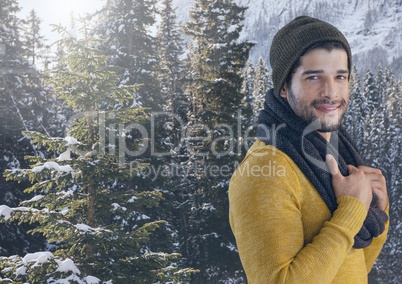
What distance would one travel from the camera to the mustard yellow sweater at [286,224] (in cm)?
205

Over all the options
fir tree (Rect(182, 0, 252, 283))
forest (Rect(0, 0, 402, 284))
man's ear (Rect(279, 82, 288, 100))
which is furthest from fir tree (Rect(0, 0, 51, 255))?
man's ear (Rect(279, 82, 288, 100))

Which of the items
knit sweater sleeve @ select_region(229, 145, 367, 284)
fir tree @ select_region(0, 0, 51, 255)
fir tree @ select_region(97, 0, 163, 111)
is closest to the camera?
knit sweater sleeve @ select_region(229, 145, 367, 284)

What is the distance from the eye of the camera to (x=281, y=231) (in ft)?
6.83

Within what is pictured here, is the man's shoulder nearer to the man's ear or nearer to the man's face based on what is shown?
the man's face

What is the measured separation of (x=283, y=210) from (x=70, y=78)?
360 inches

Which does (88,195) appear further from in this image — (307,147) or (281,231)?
(281,231)

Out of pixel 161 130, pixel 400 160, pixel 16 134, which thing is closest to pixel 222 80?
pixel 161 130

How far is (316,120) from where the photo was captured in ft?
8.46

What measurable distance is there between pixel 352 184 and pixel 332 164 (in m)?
0.17

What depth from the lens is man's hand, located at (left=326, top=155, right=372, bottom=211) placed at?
240 centimetres

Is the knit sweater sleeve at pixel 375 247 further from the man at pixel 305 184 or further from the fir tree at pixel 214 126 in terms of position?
the fir tree at pixel 214 126

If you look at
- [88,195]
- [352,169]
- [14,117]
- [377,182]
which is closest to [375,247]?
[377,182]

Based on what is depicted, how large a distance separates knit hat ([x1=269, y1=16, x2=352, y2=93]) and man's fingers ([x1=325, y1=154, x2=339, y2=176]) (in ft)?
1.80

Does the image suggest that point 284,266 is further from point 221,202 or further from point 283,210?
point 221,202
